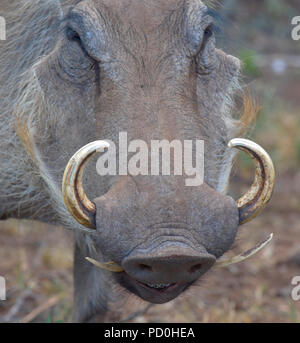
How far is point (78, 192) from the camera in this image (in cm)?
221

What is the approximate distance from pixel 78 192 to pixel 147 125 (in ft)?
1.07

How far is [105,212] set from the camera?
Result: 214cm

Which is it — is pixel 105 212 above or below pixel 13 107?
below

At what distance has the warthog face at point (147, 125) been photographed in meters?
2.12

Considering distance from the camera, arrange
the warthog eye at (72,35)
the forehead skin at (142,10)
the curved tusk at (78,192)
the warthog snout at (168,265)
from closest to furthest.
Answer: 1. the warthog snout at (168,265)
2. the curved tusk at (78,192)
3. the forehead skin at (142,10)
4. the warthog eye at (72,35)

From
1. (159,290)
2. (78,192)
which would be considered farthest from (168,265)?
(78,192)

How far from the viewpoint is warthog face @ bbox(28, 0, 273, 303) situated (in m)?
2.12

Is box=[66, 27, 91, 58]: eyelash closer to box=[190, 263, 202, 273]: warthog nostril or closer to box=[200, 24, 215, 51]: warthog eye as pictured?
box=[200, 24, 215, 51]: warthog eye

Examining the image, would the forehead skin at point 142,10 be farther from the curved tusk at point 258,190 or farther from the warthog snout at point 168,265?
the warthog snout at point 168,265

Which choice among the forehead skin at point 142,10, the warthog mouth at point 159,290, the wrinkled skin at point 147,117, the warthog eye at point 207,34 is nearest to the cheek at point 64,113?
the wrinkled skin at point 147,117

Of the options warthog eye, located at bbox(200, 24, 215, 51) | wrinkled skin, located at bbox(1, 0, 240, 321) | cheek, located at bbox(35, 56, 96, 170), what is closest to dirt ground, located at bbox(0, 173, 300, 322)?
cheek, located at bbox(35, 56, 96, 170)
